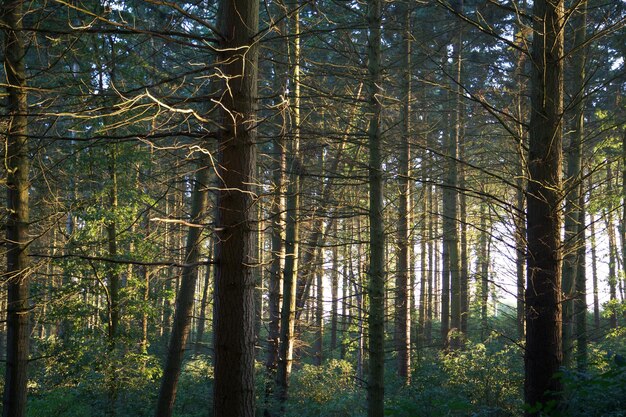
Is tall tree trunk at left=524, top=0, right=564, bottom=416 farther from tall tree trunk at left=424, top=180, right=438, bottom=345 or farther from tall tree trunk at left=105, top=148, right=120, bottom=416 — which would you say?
tall tree trunk at left=105, top=148, right=120, bottom=416

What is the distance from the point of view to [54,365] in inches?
497

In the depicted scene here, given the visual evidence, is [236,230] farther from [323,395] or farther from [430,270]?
[323,395]

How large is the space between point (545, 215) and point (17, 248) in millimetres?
6350

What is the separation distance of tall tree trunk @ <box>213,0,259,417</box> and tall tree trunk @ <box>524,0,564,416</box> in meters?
2.70

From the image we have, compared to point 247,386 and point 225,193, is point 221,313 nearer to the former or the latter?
point 247,386

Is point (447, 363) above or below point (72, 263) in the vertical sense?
below

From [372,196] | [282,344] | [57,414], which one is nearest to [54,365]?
[57,414]

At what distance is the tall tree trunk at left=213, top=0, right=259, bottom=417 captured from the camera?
4.38m

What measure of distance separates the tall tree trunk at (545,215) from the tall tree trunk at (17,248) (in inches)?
234

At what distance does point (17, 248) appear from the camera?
23.1 ft

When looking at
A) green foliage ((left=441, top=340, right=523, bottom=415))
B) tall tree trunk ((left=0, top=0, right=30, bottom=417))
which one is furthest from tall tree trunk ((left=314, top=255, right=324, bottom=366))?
tall tree trunk ((left=0, top=0, right=30, bottom=417))

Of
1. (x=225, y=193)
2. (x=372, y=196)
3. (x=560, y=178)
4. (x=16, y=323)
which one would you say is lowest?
(x=16, y=323)

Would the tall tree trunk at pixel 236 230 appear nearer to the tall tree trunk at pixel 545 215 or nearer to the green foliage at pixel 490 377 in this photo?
the tall tree trunk at pixel 545 215

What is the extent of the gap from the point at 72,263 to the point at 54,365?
8.66 feet
